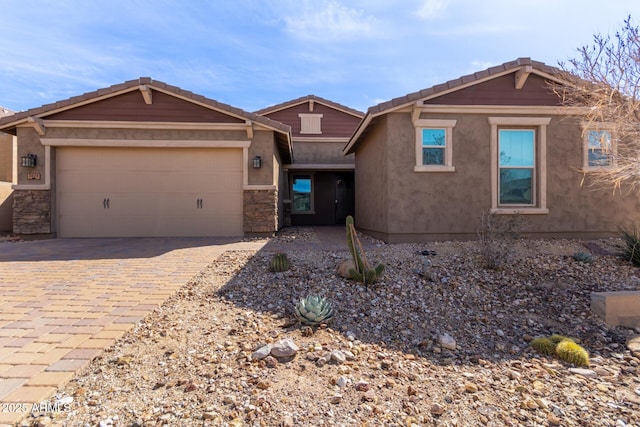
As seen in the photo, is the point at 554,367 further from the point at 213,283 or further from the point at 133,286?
the point at 133,286

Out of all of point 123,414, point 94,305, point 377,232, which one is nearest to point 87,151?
point 94,305

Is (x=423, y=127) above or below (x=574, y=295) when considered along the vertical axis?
above

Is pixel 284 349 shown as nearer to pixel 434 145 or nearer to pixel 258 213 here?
pixel 434 145

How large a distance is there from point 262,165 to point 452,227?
203 inches

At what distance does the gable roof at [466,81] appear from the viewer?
7438 millimetres

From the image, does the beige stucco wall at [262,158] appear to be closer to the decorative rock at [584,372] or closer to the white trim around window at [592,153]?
the white trim around window at [592,153]

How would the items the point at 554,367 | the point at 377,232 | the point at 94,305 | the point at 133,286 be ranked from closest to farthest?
the point at 554,367 < the point at 94,305 < the point at 133,286 < the point at 377,232

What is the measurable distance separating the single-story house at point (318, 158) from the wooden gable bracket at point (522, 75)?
771cm

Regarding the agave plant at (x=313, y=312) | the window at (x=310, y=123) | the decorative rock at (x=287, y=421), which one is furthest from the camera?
the window at (x=310, y=123)

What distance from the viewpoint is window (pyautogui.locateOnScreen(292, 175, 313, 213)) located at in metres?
15.5

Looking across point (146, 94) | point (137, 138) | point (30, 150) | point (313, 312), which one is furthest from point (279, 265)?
point (30, 150)

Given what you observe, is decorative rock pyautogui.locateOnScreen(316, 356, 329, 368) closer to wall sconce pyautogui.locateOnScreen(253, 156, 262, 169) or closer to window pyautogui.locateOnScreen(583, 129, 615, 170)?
wall sconce pyautogui.locateOnScreen(253, 156, 262, 169)

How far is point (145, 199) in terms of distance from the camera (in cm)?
954

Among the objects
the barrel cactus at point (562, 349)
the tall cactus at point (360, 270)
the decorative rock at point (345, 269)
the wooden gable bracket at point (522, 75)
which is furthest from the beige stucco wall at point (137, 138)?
the barrel cactus at point (562, 349)
